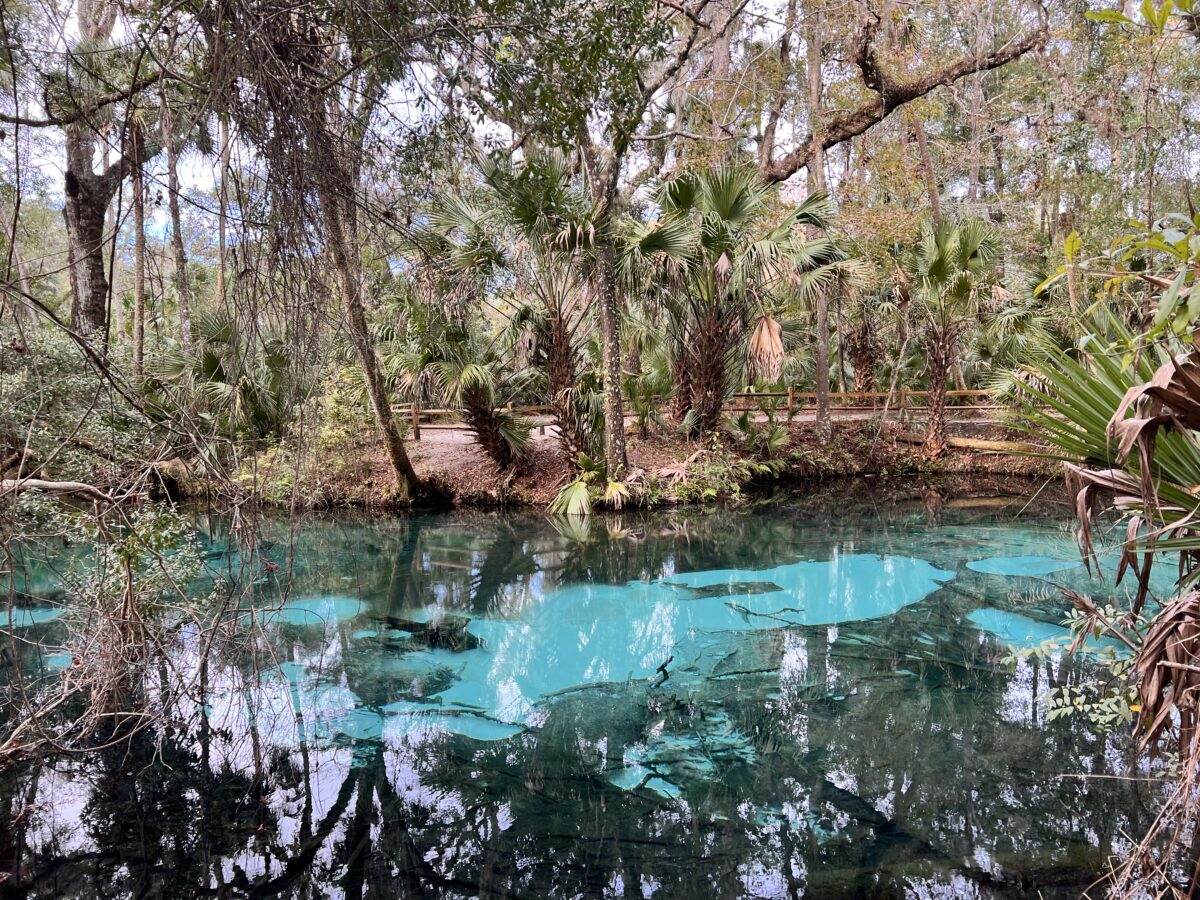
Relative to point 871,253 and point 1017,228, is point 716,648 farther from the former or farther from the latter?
point 1017,228

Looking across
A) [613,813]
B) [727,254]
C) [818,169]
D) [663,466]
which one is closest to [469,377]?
[663,466]

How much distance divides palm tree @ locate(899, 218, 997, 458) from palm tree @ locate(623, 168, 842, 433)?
6.17 feet

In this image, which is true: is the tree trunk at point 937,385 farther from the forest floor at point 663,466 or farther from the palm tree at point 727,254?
the palm tree at point 727,254

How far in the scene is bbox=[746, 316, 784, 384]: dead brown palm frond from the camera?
10102mm

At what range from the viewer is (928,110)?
1200cm

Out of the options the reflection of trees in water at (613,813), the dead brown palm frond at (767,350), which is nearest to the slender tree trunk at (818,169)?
the dead brown palm frond at (767,350)

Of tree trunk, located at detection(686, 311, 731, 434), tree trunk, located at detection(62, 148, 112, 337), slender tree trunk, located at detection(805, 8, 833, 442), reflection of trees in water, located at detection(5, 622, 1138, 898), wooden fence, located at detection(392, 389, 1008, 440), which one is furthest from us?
wooden fence, located at detection(392, 389, 1008, 440)

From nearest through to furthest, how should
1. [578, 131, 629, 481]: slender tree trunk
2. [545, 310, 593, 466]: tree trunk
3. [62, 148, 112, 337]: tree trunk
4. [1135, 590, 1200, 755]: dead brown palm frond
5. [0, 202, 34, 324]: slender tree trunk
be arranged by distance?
[0, 202, 34, 324]: slender tree trunk → [1135, 590, 1200, 755]: dead brown palm frond → [62, 148, 112, 337]: tree trunk → [578, 131, 629, 481]: slender tree trunk → [545, 310, 593, 466]: tree trunk

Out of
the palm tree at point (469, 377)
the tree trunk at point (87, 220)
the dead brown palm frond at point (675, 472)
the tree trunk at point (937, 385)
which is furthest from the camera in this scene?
the tree trunk at point (937, 385)

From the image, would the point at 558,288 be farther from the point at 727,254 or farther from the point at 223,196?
the point at 223,196

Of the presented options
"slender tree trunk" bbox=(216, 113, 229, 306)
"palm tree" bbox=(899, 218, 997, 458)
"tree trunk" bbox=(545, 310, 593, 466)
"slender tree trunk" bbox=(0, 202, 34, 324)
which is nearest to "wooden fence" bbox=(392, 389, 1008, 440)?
"palm tree" bbox=(899, 218, 997, 458)

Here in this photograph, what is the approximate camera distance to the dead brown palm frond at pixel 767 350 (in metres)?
10.1

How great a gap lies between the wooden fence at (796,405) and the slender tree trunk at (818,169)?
2.53 ft

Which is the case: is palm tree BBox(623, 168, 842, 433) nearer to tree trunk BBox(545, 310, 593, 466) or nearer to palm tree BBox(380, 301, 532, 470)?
tree trunk BBox(545, 310, 593, 466)
